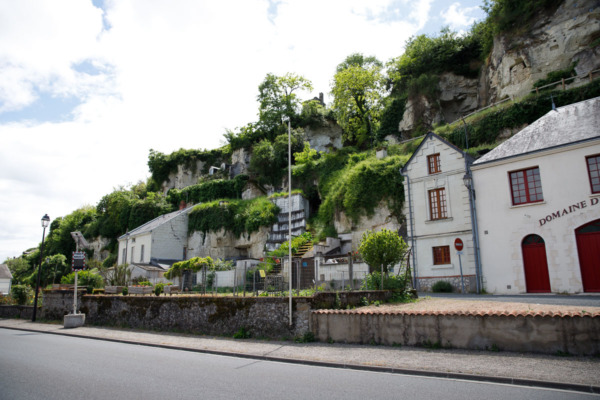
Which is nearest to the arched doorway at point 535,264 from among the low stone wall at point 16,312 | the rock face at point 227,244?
the rock face at point 227,244

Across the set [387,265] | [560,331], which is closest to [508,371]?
[560,331]

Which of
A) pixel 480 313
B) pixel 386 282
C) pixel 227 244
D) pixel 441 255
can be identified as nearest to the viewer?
pixel 480 313

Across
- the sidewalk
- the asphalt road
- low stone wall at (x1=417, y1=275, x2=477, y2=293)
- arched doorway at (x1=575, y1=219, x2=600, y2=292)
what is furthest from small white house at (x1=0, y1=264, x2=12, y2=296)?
arched doorway at (x1=575, y1=219, x2=600, y2=292)

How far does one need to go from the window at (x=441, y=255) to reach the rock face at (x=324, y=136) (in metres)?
28.1

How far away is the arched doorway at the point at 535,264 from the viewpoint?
1656 cm

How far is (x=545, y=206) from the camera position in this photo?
16859mm

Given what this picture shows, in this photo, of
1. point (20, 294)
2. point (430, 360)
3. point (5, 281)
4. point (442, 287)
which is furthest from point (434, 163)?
point (5, 281)

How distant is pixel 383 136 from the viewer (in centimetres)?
4012

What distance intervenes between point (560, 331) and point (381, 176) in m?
19.8

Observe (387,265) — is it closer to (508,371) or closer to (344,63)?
(508,371)

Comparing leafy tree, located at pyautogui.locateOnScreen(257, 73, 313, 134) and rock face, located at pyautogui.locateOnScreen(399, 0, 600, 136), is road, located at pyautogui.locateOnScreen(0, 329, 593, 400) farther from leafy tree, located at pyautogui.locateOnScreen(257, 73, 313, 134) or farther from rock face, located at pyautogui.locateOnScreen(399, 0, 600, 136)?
leafy tree, located at pyautogui.locateOnScreen(257, 73, 313, 134)

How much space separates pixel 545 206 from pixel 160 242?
36395mm

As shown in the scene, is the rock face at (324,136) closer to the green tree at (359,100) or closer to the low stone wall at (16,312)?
the green tree at (359,100)

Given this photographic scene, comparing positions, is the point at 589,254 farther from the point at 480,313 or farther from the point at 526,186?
the point at 480,313
